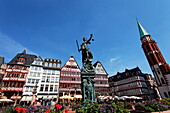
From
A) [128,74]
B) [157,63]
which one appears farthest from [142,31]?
[128,74]

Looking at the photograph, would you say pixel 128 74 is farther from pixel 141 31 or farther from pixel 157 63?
pixel 141 31

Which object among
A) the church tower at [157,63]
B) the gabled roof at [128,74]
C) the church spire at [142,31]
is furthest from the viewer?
the church spire at [142,31]

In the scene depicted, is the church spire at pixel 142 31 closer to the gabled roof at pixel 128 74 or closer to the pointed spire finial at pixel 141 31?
the pointed spire finial at pixel 141 31

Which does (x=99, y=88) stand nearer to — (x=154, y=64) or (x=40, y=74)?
(x=40, y=74)

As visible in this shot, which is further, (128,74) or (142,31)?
(142,31)

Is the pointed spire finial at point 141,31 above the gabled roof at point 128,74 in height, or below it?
above

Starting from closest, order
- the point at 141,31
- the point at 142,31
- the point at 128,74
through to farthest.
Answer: the point at 128,74 < the point at 142,31 < the point at 141,31

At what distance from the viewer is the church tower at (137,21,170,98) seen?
123ft

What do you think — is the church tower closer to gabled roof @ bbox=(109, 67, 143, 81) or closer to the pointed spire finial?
the pointed spire finial

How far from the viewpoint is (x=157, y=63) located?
41469 millimetres

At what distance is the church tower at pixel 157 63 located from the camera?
37.4 m

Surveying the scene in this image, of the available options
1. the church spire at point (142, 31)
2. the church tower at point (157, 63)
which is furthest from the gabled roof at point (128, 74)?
the church spire at point (142, 31)

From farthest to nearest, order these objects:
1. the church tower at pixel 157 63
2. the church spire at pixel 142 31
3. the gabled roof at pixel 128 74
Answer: the church spire at pixel 142 31 → the gabled roof at pixel 128 74 → the church tower at pixel 157 63

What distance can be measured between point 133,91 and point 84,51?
41.3 meters
